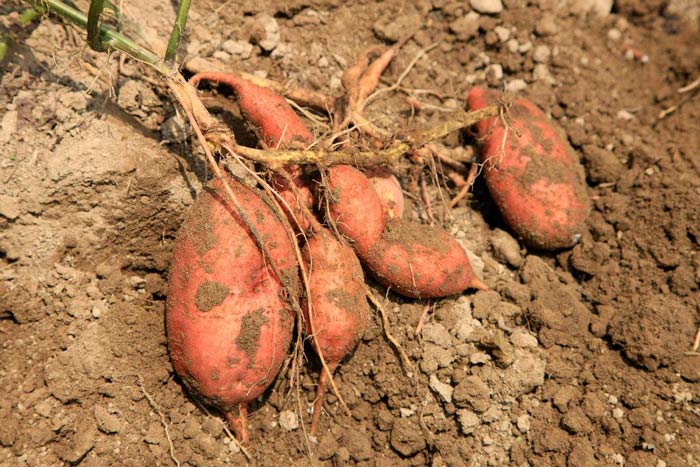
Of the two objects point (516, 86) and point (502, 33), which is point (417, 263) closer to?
point (516, 86)

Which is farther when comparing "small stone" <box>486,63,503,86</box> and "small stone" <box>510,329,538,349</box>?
"small stone" <box>486,63,503,86</box>

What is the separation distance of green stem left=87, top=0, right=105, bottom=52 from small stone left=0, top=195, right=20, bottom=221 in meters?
0.52

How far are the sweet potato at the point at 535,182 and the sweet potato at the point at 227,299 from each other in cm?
85

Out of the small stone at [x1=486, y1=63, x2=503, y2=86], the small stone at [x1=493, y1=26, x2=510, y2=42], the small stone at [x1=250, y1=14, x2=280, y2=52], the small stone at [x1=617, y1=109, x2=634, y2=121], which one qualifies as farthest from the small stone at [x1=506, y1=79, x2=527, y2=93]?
the small stone at [x1=250, y1=14, x2=280, y2=52]

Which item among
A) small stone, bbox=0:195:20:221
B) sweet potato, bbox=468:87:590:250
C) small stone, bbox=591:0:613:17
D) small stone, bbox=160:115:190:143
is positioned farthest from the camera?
small stone, bbox=591:0:613:17

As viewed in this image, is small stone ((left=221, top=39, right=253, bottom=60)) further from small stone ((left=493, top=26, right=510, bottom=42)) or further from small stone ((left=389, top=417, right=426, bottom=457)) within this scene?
small stone ((left=389, top=417, right=426, bottom=457))

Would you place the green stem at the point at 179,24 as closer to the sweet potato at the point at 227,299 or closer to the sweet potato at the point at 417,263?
the sweet potato at the point at 227,299

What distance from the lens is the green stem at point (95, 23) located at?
1529mm

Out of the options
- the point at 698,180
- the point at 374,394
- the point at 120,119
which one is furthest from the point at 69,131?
the point at 698,180

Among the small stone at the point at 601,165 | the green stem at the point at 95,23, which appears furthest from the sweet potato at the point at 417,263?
the green stem at the point at 95,23

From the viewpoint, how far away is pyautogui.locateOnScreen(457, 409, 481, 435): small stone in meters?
1.76

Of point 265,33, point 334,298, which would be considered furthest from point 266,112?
point 334,298

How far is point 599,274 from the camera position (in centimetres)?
200

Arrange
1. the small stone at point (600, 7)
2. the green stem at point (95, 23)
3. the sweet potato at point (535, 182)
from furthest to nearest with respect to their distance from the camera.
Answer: the small stone at point (600, 7) → the sweet potato at point (535, 182) → the green stem at point (95, 23)
